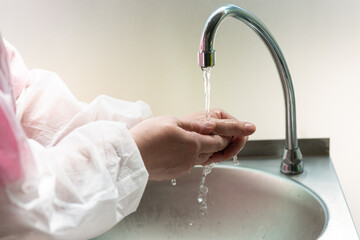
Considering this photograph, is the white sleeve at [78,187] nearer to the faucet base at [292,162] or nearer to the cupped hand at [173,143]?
the cupped hand at [173,143]

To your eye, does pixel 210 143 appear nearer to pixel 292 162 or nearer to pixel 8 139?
pixel 292 162

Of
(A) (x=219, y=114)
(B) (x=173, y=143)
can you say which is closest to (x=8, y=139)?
(B) (x=173, y=143)

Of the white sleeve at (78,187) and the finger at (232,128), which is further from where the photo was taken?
the finger at (232,128)

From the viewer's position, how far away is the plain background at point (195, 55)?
3.23ft

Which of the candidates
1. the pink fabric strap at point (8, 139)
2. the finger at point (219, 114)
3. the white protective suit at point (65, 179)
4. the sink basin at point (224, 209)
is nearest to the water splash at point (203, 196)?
the sink basin at point (224, 209)

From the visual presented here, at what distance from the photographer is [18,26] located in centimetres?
100

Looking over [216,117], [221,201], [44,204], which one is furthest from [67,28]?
[44,204]

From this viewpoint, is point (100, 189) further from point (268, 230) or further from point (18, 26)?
Answer: point (18, 26)

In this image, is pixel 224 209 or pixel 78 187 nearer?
pixel 78 187

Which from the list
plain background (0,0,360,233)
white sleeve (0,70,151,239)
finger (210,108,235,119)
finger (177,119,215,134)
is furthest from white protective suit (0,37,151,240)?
plain background (0,0,360,233)

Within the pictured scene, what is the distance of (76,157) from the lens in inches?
22.7

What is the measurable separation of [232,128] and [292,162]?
193 millimetres

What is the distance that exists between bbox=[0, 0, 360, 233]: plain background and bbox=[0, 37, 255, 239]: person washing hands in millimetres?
177

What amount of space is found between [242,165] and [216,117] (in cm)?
16
